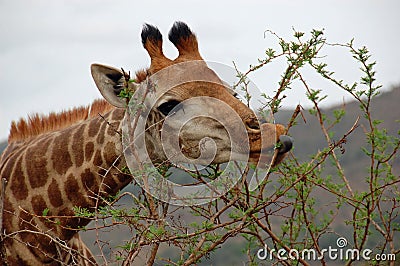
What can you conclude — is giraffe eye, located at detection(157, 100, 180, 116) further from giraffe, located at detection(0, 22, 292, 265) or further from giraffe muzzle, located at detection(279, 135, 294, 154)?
giraffe muzzle, located at detection(279, 135, 294, 154)

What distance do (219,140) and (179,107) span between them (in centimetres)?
38

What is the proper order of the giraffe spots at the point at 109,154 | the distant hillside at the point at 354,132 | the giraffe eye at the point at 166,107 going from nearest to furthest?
the giraffe eye at the point at 166,107, the giraffe spots at the point at 109,154, the distant hillside at the point at 354,132

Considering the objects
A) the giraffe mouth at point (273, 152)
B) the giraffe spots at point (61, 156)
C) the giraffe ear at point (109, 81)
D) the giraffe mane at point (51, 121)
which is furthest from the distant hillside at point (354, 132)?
the giraffe mouth at point (273, 152)

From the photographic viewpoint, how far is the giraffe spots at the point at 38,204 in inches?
190

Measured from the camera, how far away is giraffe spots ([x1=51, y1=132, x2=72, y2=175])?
4859 mm

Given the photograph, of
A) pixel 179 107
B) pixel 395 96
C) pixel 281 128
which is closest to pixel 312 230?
pixel 281 128

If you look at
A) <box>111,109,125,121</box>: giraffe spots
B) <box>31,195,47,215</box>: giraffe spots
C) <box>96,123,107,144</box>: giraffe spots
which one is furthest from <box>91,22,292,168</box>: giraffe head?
<box>31,195,47,215</box>: giraffe spots

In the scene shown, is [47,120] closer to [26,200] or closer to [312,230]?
[26,200]

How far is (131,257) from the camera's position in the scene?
348cm

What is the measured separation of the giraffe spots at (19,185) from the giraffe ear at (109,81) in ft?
3.17

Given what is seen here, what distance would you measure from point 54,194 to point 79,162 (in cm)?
29

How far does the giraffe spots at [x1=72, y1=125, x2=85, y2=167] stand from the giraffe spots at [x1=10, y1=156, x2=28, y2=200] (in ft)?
1.42

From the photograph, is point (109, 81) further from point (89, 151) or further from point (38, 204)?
point (38, 204)

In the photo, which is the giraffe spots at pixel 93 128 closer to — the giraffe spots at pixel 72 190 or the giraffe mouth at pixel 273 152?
the giraffe spots at pixel 72 190
